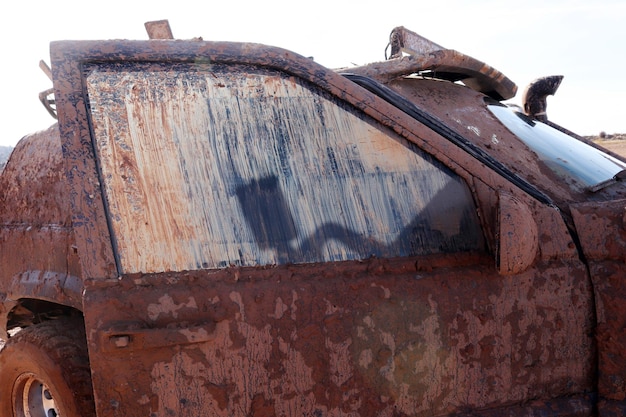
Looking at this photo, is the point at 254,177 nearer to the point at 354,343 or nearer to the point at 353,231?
the point at 353,231

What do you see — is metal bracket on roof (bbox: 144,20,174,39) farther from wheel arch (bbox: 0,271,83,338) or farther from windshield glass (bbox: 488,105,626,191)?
windshield glass (bbox: 488,105,626,191)

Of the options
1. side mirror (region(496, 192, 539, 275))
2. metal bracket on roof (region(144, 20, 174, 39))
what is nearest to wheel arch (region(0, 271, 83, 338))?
metal bracket on roof (region(144, 20, 174, 39))

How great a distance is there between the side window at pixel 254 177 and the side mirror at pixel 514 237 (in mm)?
182

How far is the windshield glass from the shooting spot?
276cm

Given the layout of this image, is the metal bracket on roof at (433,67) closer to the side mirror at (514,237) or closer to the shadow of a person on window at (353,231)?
the shadow of a person on window at (353,231)

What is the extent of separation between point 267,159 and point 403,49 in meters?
1.77

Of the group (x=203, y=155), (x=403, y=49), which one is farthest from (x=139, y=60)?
(x=403, y=49)

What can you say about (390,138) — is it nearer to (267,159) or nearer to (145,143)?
(267,159)

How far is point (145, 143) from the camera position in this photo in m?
1.92

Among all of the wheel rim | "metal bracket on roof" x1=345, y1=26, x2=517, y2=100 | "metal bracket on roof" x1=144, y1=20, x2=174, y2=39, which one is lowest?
the wheel rim

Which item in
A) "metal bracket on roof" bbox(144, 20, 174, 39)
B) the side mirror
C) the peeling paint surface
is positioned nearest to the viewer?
the peeling paint surface

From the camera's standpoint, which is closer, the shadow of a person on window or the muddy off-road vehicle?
the muddy off-road vehicle

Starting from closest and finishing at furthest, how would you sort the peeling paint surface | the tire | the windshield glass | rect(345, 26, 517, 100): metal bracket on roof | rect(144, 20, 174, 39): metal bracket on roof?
the peeling paint surface < the tire < rect(144, 20, 174, 39): metal bracket on roof < the windshield glass < rect(345, 26, 517, 100): metal bracket on roof

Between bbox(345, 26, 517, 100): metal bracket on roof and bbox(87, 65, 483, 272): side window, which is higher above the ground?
bbox(345, 26, 517, 100): metal bracket on roof
